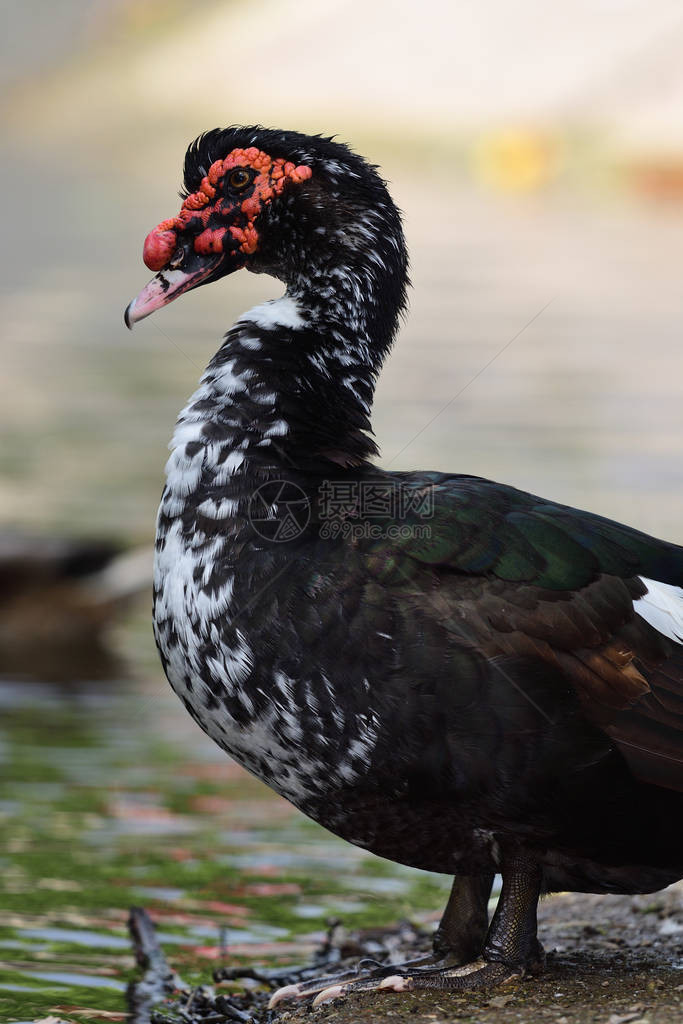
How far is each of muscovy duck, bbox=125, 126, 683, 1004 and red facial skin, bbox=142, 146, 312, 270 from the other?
29 cm

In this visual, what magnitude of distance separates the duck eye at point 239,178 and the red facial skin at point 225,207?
0.04 ft

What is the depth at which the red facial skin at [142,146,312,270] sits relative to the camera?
3.99 m

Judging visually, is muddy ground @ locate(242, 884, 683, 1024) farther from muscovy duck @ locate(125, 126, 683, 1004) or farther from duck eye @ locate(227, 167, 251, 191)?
duck eye @ locate(227, 167, 251, 191)

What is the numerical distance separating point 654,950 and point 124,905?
186 cm

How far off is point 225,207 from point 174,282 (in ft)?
0.81

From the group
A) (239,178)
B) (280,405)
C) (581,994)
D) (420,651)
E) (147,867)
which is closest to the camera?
(420,651)

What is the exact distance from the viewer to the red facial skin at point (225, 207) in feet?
13.1

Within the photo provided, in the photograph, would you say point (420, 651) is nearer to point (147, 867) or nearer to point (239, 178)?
point (239, 178)

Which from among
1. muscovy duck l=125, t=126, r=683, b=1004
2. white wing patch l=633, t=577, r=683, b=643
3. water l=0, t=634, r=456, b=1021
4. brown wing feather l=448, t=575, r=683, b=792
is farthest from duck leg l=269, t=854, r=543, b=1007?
water l=0, t=634, r=456, b=1021

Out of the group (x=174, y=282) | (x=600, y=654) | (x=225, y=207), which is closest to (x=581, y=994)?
(x=600, y=654)

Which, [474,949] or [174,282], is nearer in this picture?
[474,949]

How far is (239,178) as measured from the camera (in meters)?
4.02

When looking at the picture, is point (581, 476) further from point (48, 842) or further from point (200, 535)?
point (200, 535)

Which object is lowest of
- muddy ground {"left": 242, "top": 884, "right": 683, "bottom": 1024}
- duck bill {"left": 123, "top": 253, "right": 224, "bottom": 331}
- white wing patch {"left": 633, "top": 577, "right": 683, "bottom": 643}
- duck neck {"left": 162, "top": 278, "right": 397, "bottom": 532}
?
muddy ground {"left": 242, "top": 884, "right": 683, "bottom": 1024}
